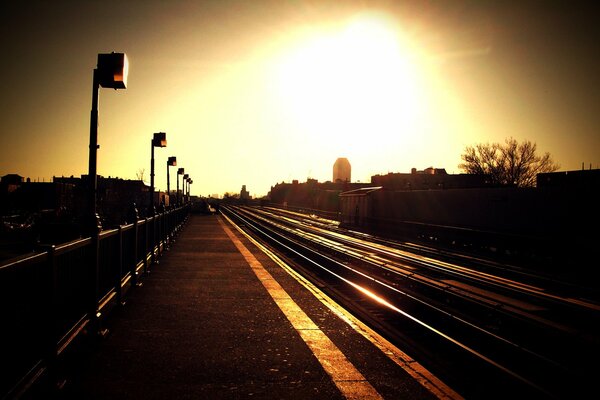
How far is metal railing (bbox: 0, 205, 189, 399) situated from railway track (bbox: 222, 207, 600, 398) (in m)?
4.22

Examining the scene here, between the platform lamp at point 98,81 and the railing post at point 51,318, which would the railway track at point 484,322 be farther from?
the platform lamp at point 98,81

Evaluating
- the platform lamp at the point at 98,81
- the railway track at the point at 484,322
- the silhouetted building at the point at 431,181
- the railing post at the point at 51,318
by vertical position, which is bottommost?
the railway track at the point at 484,322

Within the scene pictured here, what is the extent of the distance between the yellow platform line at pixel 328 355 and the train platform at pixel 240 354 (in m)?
0.01

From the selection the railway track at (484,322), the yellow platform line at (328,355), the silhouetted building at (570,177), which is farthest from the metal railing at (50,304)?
the silhouetted building at (570,177)

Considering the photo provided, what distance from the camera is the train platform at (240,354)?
4422mm

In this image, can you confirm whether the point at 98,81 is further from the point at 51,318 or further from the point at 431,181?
the point at 431,181

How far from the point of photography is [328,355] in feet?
18.1

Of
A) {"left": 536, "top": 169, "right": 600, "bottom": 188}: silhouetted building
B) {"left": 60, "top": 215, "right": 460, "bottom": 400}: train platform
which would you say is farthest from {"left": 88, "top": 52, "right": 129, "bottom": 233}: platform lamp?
{"left": 536, "top": 169, "right": 600, "bottom": 188}: silhouetted building

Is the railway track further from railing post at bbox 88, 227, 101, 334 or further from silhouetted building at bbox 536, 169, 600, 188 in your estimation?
silhouetted building at bbox 536, 169, 600, 188

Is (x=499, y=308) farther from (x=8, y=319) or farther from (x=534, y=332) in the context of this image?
(x=8, y=319)

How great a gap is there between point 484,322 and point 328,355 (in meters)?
4.08

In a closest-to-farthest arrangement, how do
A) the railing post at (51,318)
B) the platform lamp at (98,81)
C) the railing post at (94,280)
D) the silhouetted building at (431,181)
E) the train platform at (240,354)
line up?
the railing post at (51,318)
the train platform at (240,354)
the railing post at (94,280)
the platform lamp at (98,81)
the silhouetted building at (431,181)

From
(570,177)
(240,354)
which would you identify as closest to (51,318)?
(240,354)

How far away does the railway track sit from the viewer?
16.8 ft
